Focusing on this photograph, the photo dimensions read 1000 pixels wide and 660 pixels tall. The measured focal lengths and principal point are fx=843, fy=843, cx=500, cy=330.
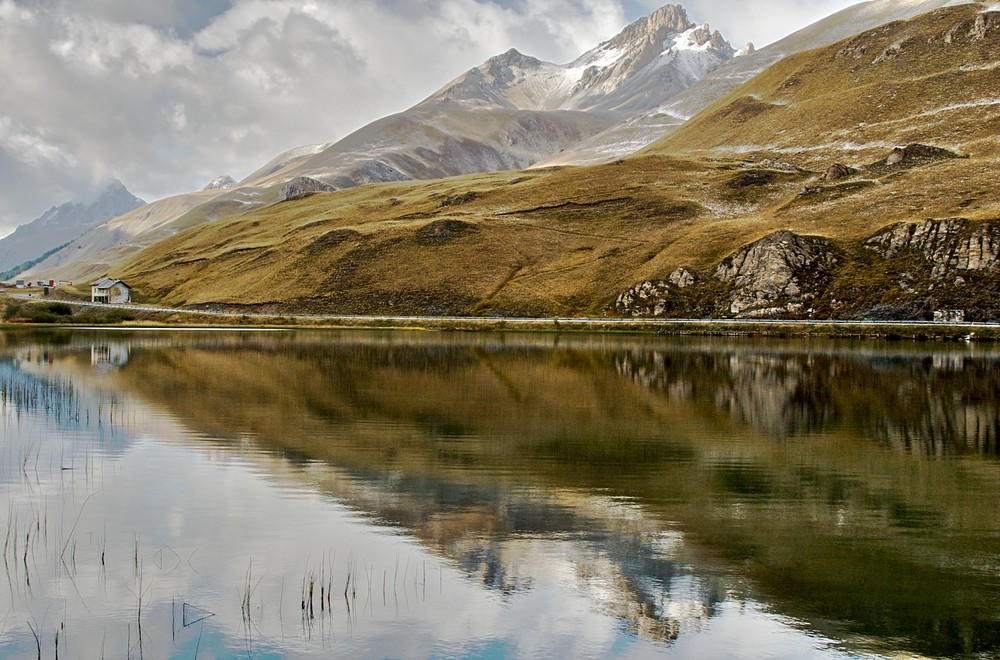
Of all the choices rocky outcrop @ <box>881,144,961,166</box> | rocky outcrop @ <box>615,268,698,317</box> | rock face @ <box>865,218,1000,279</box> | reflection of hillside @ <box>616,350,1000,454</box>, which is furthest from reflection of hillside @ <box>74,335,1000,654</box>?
rocky outcrop @ <box>881,144,961,166</box>

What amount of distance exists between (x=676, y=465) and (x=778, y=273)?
110931 millimetres

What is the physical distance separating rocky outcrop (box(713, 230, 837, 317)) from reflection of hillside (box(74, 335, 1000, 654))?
6249cm

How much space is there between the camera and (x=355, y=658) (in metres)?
14.9

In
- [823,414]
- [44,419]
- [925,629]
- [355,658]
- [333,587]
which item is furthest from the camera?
[823,414]

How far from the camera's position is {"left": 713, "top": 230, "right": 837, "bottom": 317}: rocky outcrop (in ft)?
427

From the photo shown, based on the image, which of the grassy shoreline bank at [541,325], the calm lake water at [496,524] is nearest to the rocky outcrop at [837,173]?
the grassy shoreline bank at [541,325]

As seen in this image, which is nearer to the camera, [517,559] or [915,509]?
[517,559]

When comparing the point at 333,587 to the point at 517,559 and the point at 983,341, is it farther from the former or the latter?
the point at 983,341

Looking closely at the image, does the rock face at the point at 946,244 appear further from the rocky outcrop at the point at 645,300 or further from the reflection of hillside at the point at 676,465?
the reflection of hillside at the point at 676,465

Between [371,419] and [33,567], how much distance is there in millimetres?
22614

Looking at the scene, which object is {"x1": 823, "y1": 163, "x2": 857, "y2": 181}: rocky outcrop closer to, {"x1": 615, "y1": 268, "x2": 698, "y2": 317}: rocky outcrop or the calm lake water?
{"x1": 615, "y1": 268, "x2": 698, "y2": 317}: rocky outcrop

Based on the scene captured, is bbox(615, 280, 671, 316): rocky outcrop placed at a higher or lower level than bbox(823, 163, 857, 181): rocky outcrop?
lower

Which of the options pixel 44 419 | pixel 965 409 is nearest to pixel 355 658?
pixel 44 419

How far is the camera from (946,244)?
12375cm
